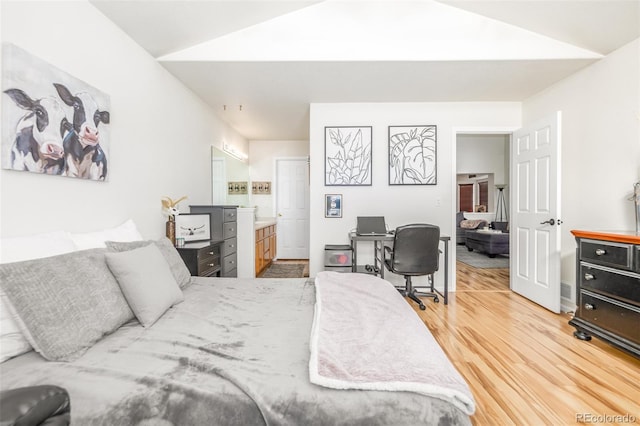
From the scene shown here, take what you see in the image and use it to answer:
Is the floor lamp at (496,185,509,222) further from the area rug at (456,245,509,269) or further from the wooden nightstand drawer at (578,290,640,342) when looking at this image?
the wooden nightstand drawer at (578,290,640,342)

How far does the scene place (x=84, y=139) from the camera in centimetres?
176

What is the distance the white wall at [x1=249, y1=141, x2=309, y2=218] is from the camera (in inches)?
223

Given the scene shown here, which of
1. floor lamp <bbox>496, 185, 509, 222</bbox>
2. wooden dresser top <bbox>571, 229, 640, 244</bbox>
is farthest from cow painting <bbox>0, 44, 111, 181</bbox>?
floor lamp <bbox>496, 185, 509, 222</bbox>

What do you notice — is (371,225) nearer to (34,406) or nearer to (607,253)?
(607,253)

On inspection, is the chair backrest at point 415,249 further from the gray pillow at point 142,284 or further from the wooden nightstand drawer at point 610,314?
the gray pillow at point 142,284

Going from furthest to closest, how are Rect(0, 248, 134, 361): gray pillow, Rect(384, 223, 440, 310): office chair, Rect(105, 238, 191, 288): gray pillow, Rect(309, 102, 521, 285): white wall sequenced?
Rect(309, 102, 521, 285): white wall → Rect(384, 223, 440, 310): office chair → Rect(105, 238, 191, 288): gray pillow → Rect(0, 248, 134, 361): gray pillow

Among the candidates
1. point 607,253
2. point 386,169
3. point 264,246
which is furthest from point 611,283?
point 264,246

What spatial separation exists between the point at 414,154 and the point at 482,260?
332cm

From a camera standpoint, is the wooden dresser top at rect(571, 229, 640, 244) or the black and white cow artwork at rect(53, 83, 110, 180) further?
the wooden dresser top at rect(571, 229, 640, 244)

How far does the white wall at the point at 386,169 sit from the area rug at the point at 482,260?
202 cm

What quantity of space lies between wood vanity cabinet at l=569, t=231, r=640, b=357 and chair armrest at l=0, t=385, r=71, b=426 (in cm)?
303

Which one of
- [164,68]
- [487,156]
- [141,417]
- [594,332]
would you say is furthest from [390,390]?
[487,156]

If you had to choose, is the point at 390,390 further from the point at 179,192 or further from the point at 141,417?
the point at 179,192

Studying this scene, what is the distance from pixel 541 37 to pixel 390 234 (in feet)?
7.77
